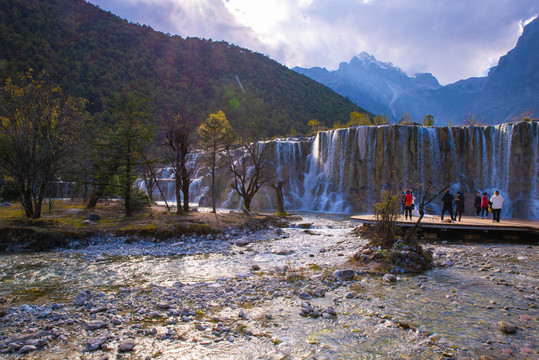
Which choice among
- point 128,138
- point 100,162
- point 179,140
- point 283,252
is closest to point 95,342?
point 283,252

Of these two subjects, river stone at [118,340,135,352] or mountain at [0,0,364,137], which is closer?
river stone at [118,340,135,352]

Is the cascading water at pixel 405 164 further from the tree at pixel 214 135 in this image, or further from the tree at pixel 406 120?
the tree at pixel 214 135

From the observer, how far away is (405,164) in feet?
111

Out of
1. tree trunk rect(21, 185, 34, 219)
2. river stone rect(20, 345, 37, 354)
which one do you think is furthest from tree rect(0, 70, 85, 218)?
river stone rect(20, 345, 37, 354)

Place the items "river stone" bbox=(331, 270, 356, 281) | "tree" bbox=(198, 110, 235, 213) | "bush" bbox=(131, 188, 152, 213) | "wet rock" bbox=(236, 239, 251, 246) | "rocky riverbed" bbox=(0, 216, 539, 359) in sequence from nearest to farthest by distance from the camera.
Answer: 1. "rocky riverbed" bbox=(0, 216, 539, 359)
2. "river stone" bbox=(331, 270, 356, 281)
3. "wet rock" bbox=(236, 239, 251, 246)
4. "bush" bbox=(131, 188, 152, 213)
5. "tree" bbox=(198, 110, 235, 213)

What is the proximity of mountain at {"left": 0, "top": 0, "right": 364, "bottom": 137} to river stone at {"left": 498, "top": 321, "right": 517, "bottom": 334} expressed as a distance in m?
61.6

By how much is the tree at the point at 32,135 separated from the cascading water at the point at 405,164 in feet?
73.2

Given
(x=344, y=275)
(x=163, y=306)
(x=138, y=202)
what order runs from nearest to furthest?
(x=163, y=306), (x=344, y=275), (x=138, y=202)

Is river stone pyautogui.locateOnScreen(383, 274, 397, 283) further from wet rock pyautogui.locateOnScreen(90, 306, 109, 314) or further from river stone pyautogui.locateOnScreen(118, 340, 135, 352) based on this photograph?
wet rock pyautogui.locateOnScreen(90, 306, 109, 314)

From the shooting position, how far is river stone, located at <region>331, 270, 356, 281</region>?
8512mm

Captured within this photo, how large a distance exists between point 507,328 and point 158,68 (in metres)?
96.8

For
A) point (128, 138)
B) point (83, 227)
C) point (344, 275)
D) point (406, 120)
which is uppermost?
point (406, 120)

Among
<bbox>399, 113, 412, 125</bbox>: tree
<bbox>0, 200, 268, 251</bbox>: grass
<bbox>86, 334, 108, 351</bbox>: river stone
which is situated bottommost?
<bbox>86, 334, 108, 351</bbox>: river stone

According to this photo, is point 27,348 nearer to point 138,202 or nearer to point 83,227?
point 83,227
